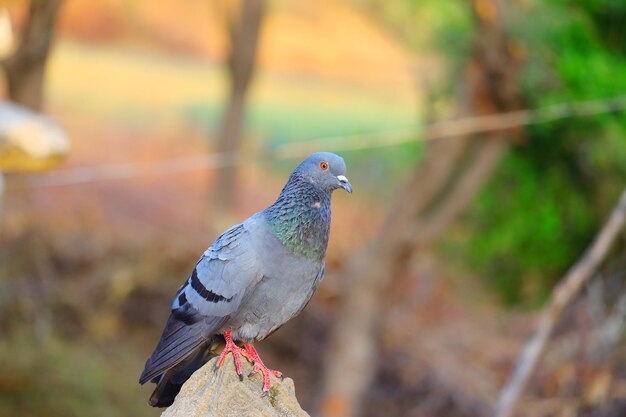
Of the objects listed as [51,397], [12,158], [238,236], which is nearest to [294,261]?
[238,236]

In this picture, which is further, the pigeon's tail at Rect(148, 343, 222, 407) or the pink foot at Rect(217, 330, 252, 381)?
the pigeon's tail at Rect(148, 343, 222, 407)

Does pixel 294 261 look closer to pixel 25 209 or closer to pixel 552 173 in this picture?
pixel 25 209

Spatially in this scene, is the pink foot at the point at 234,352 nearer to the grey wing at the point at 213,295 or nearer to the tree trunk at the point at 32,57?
the grey wing at the point at 213,295

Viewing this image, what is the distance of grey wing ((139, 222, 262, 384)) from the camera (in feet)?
11.4

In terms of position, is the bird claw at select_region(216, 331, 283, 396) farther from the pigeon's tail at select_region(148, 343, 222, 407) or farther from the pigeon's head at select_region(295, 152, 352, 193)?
the pigeon's head at select_region(295, 152, 352, 193)

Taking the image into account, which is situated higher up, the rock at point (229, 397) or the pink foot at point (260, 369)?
the pink foot at point (260, 369)

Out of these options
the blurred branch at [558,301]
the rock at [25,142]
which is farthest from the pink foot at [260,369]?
the blurred branch at [558,301]

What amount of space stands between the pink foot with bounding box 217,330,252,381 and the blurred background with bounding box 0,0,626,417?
13.6 feet

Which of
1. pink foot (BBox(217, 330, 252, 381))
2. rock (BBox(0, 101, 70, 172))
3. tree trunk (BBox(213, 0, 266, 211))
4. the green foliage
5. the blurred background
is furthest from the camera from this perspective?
tree trunk (BBox(213, 0, 266, 211))

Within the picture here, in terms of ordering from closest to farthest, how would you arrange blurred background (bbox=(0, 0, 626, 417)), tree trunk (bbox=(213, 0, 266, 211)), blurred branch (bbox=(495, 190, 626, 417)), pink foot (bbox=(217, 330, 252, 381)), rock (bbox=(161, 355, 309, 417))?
rock (bbox=(161, 355, 309, 417)) < pink foot (bbox=(217, 330, 252, 381)) < blurred branch (bbox=(495, 190, 626, 417)) < blurred background (bbox=(0, 0, 626, 417)) < tree trunk (bbox=(213, 0, 266, 211))

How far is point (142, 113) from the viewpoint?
50.9ft

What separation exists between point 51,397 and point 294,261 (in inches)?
319

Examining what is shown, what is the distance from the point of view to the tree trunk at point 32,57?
31.9 ft

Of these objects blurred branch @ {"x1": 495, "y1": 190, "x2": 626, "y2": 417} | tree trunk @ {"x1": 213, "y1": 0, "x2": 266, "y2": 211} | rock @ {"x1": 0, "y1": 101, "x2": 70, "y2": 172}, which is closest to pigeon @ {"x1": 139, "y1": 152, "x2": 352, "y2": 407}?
rock @ {"x1": 0, "y1": 101, "x2": 70, "y2": 172}
